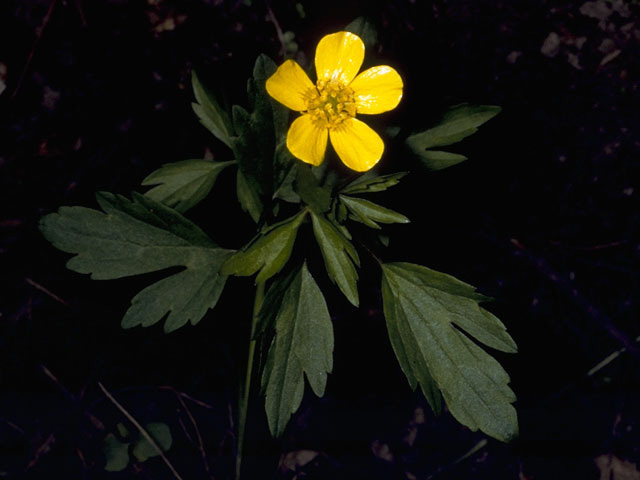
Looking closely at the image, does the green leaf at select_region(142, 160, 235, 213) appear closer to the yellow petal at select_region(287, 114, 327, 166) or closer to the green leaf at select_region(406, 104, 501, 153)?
the yellow petal at select_region(287, 114, 327, 166)

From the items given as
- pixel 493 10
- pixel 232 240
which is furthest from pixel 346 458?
pixel 493 10

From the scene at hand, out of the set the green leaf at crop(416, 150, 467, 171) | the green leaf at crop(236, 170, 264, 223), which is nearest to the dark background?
the green leaf at crop(416, 150, 467, 171)

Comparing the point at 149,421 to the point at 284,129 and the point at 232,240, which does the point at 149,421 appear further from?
the point at 284,129

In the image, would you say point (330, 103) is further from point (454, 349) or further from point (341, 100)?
point (454, 349)

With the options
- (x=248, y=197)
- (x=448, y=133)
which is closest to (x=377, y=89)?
(x=448, y=133)

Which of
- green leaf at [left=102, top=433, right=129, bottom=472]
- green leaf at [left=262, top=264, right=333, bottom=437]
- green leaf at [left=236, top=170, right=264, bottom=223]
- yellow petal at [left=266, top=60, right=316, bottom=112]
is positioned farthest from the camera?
green leaf at [left=102, top=433, right=129, bottom=472]

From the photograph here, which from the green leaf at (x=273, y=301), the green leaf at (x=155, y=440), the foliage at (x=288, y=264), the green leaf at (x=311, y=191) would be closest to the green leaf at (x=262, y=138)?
the foliage at (x=288, y=264)
